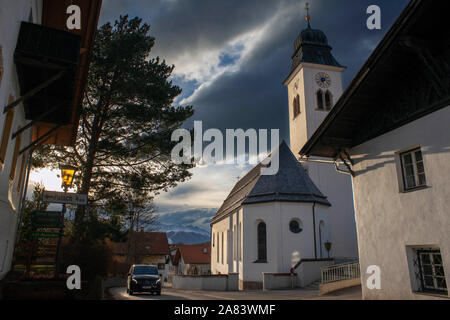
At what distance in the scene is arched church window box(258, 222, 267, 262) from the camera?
26.8 metres

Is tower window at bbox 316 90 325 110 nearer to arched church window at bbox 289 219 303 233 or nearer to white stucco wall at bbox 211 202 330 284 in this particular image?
white stucco wall at bbox 211 202 330 284

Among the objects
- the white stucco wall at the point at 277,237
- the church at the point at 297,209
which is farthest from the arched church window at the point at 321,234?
the white stucco wall at the point at 277,237

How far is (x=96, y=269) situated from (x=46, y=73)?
8.52 m

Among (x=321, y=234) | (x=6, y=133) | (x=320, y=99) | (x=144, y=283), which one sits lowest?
(x=144, y=283)

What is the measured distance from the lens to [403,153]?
1113 cm

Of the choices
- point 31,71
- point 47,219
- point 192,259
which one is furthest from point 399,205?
point 192,259

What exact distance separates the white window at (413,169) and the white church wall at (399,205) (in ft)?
0.61

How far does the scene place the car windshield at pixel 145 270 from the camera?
17.8 m

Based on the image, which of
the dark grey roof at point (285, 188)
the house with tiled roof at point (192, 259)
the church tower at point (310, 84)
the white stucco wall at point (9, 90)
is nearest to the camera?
the white stucco wall at point (9, 90)

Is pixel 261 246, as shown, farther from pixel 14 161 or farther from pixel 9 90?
pixel 9 90

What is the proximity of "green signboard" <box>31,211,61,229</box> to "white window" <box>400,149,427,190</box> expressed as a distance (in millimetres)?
10762

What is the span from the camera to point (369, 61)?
1102 centimetres

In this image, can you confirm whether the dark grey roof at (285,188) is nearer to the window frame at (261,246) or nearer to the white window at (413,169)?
the window frame at (261,246)

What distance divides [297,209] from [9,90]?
2262cm
